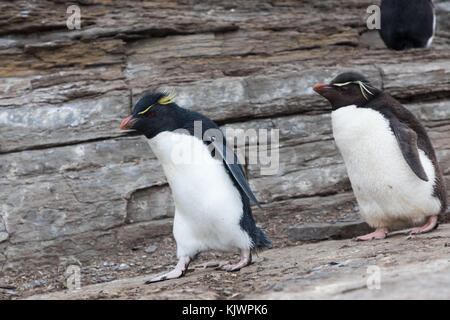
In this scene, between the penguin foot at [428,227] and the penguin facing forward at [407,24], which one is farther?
the penguin facing forward at [407,24]

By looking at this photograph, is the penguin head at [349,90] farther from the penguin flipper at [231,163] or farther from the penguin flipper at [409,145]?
the penguin flipper at [231,163]

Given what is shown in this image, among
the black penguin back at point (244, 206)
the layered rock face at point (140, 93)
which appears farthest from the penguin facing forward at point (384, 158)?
the layered rock face at point (140, 93)

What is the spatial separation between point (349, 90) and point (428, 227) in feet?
3.34

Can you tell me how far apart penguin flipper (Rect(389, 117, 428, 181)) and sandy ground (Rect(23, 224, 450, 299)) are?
1.34 feet

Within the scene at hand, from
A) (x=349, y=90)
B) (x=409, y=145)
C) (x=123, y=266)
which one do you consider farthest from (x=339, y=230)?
(x=123, y=266)

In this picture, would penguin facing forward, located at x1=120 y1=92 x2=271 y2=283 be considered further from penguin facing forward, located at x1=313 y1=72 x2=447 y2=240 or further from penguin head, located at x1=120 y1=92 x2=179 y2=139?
penguin facing forward, located at x1=313 y1=72 x2=447 y2=240

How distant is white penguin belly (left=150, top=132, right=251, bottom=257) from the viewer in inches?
142

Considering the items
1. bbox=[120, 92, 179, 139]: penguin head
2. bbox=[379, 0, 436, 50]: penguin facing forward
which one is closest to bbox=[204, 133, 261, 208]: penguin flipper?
bbox=[120, 92, 179, 139]: penguin head

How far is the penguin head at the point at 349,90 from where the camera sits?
4090 millimetres

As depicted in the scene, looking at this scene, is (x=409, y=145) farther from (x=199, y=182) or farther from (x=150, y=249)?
(x=150, y=249)

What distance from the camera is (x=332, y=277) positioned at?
2.85 meters

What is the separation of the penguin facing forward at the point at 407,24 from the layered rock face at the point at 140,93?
0.20 meters

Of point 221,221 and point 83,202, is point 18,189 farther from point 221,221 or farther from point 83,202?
point 221,221
